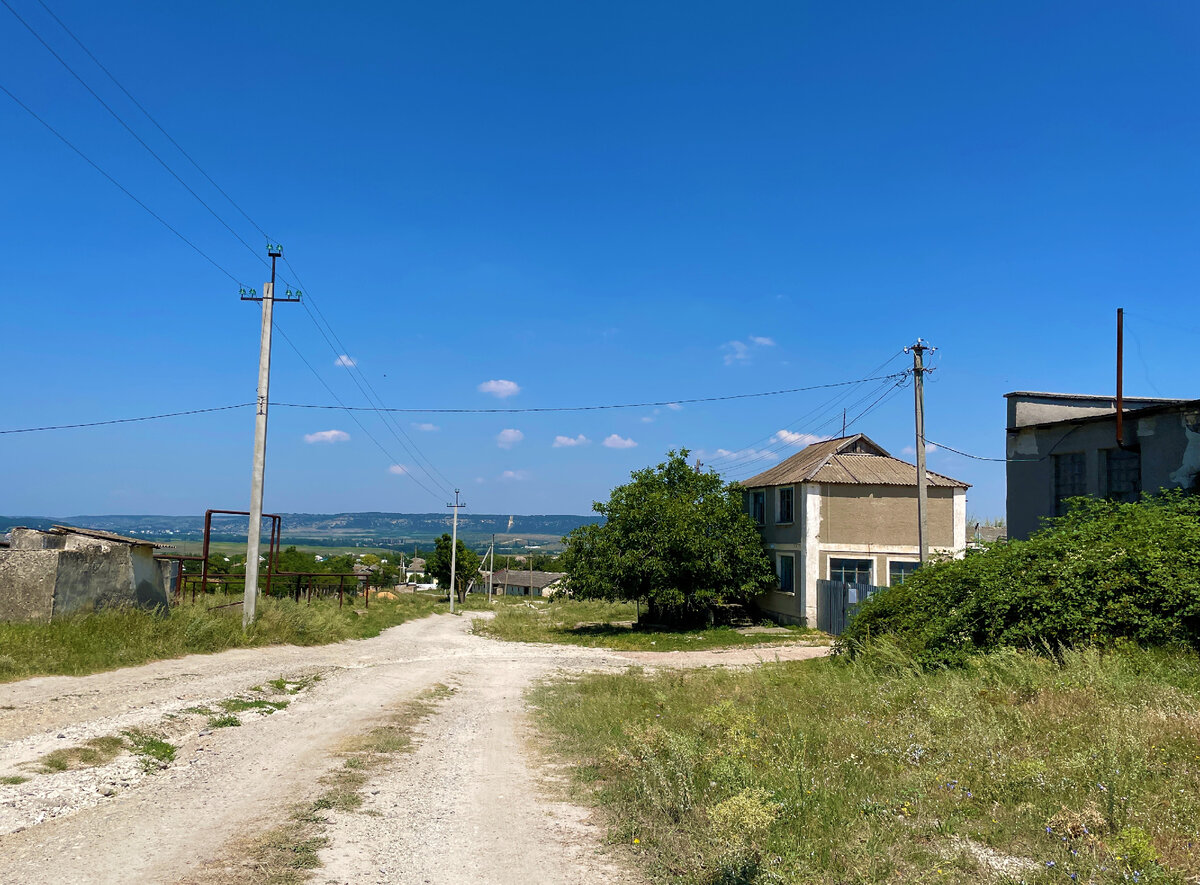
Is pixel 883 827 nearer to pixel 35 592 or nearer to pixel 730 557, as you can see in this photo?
pixel 35 592

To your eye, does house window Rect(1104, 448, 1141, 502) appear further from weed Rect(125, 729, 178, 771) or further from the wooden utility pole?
weed Rect(125, 729, 178, 771)

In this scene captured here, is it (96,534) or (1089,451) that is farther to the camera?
(96,534)

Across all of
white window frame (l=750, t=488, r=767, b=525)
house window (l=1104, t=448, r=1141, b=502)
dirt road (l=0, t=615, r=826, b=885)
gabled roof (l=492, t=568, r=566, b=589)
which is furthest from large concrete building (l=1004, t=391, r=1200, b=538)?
gabled roof (l=492, t=568, r=566, b=589)

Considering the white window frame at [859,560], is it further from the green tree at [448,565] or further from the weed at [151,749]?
the green tree at [448,565]

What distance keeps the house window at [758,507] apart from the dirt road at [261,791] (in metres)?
22.8

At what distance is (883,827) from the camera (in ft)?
18.2

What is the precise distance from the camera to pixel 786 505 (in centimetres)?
3366

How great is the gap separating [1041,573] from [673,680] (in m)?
6.48

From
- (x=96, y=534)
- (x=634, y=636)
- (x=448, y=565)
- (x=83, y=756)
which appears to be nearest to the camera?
(x=83, y=756)

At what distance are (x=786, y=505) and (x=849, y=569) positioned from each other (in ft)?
11.8

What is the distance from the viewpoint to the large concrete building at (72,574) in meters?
16.0

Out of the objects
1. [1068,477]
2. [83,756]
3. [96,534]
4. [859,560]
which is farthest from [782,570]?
[83,756]

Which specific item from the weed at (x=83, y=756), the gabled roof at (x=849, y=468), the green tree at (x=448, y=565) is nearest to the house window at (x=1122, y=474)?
the gabled roof at (x=849, y=468)

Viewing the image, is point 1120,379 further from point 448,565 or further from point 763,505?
point 448,565
